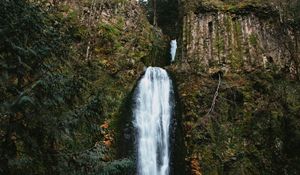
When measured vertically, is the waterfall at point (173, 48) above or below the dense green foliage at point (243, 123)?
above

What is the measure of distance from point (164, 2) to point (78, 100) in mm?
23664

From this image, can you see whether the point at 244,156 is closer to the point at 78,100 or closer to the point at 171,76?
the point at 171,76

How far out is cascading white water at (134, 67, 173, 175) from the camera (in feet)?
58.3

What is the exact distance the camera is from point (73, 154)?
288 inches

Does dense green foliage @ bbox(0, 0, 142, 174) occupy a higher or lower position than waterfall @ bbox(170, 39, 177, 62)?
lower

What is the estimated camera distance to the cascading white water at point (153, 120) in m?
17.8

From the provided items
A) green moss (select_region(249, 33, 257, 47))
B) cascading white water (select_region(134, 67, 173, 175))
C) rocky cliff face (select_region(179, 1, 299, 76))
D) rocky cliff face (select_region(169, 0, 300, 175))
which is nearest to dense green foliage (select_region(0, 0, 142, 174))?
cascading white water (select_region(134, 67, 173, 175))

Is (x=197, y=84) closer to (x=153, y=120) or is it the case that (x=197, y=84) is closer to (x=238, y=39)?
(x=153, y=120)

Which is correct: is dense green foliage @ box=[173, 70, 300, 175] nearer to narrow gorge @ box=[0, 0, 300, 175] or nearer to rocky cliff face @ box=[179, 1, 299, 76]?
narrow gorge @ box=[0, 0, 300, 175]

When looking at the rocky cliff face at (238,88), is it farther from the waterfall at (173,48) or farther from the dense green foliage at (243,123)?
the waterfall at (173,48)

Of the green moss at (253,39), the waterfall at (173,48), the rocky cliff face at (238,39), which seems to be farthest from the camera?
the waterfall at (173,48)

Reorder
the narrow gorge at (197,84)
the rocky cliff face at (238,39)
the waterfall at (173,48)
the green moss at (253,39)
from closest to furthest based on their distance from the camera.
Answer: the narrow gorge at (197,84), the rocky cliff face at (238,39), the green moss at (253,39), the waterfall at (173,48)

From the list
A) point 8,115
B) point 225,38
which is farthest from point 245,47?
point 8,115

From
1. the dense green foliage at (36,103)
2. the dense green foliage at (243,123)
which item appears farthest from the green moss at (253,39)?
the dense green foliage at (36,103)
